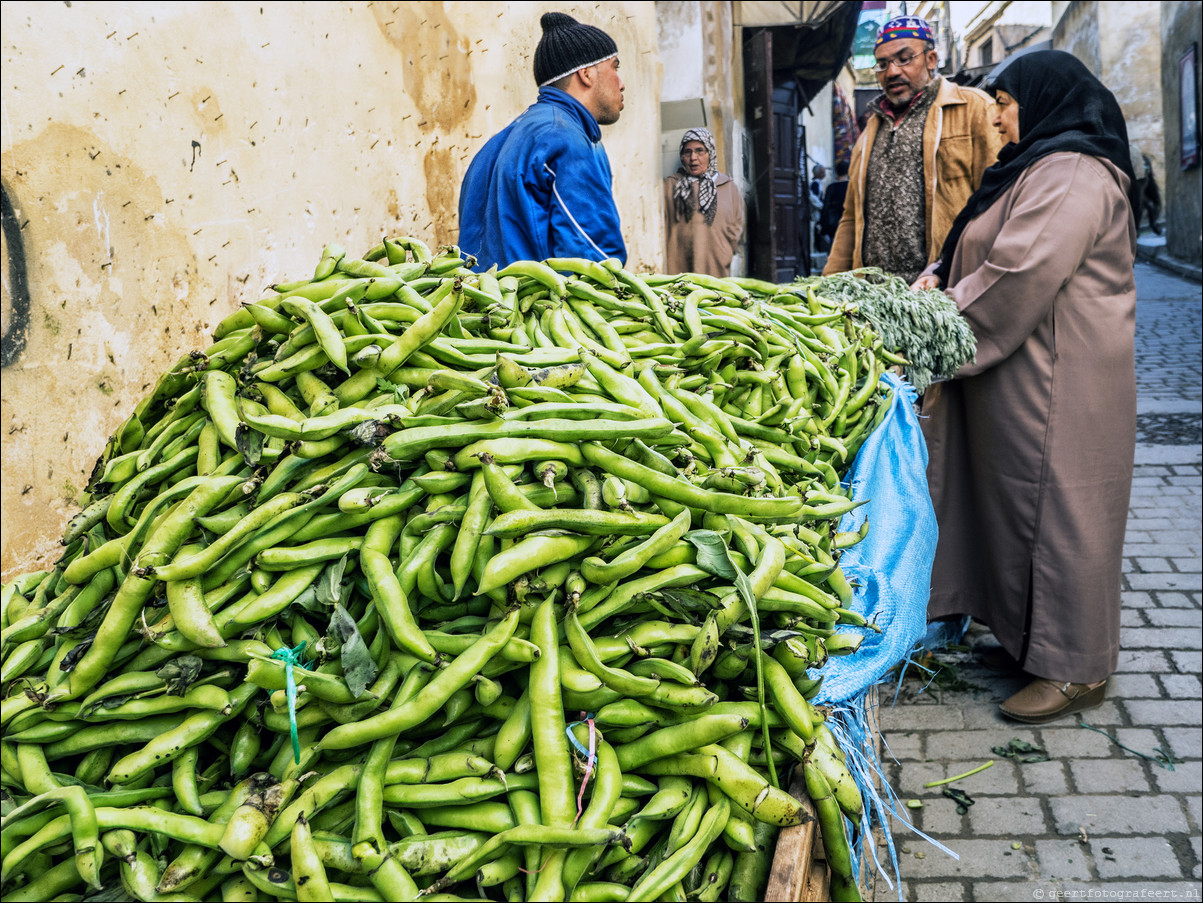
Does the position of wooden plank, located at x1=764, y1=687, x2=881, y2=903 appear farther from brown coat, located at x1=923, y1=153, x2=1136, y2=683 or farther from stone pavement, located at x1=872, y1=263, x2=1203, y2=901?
brown coat, located at x1=923, y1=153, x2=1136, y2=683

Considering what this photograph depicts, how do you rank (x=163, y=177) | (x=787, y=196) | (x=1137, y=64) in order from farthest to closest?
(x=1137, y=64) → (x=787, y=196) → (x=163, y=177)

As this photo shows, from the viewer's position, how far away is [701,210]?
25.2 feet

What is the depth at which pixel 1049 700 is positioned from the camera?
11.1ft

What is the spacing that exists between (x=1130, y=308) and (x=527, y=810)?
3.38 metres

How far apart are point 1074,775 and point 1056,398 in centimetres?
140

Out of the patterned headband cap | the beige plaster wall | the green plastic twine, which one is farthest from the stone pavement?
the beige plaster wall

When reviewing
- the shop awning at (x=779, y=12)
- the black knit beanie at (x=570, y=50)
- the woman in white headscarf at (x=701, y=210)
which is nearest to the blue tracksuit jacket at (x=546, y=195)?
the black knit beanie at (x=570, y=50)

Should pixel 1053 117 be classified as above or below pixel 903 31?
below

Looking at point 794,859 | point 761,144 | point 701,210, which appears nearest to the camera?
point 794,859

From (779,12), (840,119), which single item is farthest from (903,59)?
(840,119)

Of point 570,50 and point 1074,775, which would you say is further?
point 570,50

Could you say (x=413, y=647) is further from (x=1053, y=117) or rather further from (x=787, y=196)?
(x=787, y=196)

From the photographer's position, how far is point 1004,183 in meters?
3.49

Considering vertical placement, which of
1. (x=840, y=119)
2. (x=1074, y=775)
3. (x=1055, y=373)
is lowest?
(x=1074, y=775)
